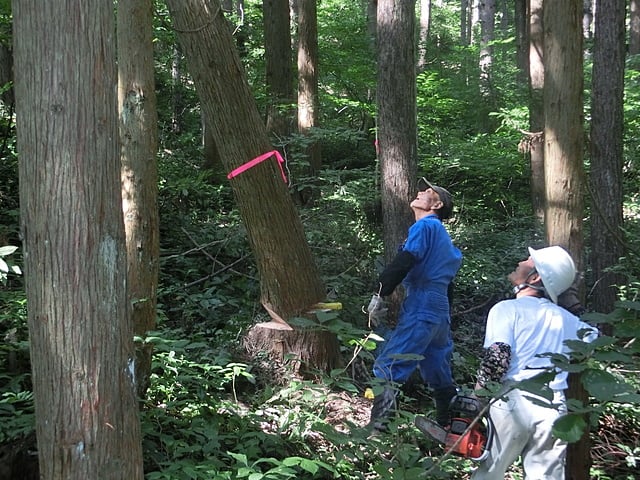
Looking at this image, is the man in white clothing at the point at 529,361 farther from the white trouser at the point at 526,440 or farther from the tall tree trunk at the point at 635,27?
the tall tree trunk at the point at 635,27

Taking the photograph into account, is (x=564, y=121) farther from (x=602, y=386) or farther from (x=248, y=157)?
(x=602, y=386)

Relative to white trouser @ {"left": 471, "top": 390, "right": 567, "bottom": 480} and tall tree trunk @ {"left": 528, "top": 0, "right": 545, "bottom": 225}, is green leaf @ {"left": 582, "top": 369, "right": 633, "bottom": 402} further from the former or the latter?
tall tree trunk @ {"left": 528, "top": 0, "right": 545, "bottom": 225}

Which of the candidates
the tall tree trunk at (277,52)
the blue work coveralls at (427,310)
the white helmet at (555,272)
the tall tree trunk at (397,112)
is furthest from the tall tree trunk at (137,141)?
the tall tree trunk at (277,52)

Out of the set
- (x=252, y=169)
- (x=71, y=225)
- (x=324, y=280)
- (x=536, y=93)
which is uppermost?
(x=536, y=93)

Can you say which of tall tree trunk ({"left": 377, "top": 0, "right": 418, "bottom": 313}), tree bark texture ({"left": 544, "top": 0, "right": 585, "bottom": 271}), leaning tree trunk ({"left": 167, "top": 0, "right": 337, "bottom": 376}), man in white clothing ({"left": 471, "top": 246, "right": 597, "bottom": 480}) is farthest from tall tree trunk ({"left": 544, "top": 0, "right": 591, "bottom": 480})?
tall tree trunk ({"left": 377, "top": 0, "right": 418, "bottom": 313})

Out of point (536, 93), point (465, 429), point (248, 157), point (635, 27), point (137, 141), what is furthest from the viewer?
point (635, 27)

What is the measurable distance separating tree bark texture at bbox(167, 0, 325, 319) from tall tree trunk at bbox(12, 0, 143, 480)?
266cm

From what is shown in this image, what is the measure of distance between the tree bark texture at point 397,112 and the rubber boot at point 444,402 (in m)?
2.16

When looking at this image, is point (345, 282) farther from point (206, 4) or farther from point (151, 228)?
point (206, 4)

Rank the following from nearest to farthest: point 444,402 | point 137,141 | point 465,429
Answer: point 465,429, point 137,141, point 444,402

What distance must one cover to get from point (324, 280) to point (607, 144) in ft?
13.5

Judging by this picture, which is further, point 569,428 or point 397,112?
point 397,112

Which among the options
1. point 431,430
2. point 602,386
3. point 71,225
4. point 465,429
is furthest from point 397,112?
point 71,225

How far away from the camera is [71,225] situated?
6.62 ft
